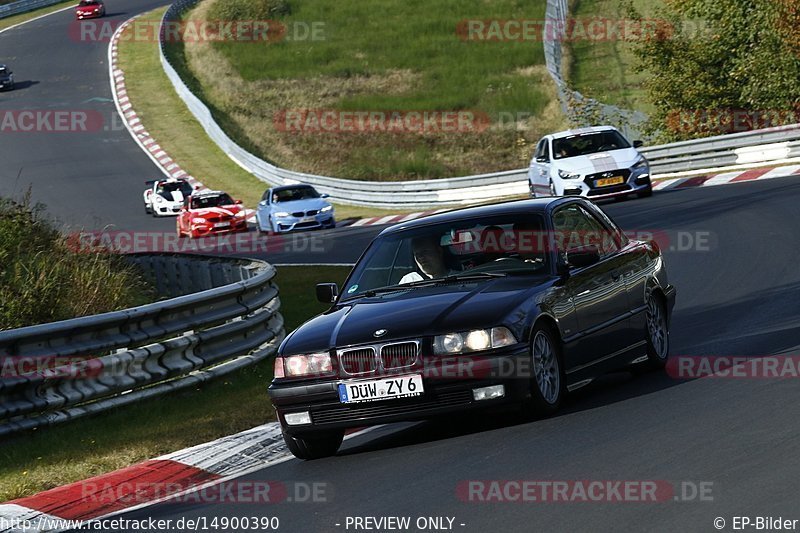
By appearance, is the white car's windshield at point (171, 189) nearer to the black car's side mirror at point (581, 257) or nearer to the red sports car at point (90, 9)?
the black car's side mirror at point (581, 257)

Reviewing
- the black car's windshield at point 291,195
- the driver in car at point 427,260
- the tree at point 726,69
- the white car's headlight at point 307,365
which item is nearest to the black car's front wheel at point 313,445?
the white car's headlight at point 307,365

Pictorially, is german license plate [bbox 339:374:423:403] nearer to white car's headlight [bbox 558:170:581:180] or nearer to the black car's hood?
the black car's hood

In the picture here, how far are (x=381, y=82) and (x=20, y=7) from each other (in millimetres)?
33437

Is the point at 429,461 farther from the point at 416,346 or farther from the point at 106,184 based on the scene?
the point at 106,184

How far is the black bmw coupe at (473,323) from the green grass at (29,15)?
7361 cm

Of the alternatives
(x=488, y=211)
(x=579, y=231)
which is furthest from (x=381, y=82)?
(x=488, y=211)

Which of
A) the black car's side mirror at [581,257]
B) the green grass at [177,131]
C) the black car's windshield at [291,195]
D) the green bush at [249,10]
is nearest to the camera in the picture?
the black car's side mirror at [581,257]

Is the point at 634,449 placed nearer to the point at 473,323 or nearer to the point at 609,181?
the point at 473,323

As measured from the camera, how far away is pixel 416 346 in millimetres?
8727

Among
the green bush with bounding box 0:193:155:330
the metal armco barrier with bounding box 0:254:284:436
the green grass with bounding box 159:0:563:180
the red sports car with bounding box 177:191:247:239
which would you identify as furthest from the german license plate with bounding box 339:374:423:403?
the green grass with bounding box 159:0:563:180

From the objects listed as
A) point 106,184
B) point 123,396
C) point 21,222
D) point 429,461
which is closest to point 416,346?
point 429,461

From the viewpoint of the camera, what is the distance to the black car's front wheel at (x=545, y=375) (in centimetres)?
890

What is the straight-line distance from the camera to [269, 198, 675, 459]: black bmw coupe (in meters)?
8.71

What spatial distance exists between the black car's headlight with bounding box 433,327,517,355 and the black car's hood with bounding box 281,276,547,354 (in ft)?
0.13
